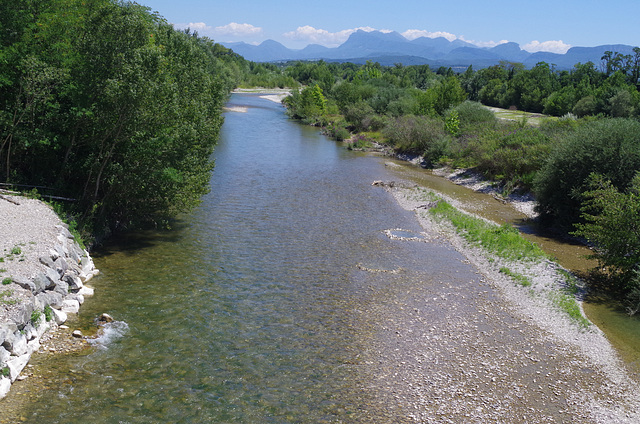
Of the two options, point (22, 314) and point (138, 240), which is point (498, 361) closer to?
point (22, 314)

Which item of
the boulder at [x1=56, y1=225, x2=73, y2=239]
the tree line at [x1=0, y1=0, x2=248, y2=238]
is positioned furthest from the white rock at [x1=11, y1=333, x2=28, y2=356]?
the tree line at [x1=0, y1=0, x2=248, y2=238]

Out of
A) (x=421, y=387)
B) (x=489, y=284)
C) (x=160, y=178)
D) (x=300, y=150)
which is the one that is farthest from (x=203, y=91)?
(x=300, y=150)

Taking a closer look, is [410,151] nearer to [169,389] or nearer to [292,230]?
[292,230]

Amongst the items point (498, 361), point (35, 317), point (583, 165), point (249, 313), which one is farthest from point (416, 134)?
point (35, 317)

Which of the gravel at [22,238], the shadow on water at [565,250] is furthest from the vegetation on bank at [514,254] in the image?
the gravel at [22,238]

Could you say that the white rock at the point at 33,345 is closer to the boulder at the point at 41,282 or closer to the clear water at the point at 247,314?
the clear water at the point at 247,314

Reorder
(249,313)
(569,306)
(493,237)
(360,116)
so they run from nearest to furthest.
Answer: (249,313), (569,306), (493,237), (360,116)
